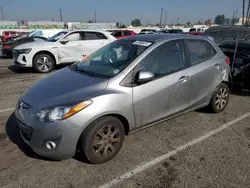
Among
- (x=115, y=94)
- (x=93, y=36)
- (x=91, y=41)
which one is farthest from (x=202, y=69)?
(x=93, y=36)

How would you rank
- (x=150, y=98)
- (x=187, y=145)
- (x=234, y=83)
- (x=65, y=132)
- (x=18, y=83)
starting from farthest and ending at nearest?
(x=18, y=83) → (x=234, y=83) → (x=187, y=145) → (x=150, y=98) → (x=65, y=132)

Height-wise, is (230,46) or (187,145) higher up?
(230,46)

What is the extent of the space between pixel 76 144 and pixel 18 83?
17.1ft

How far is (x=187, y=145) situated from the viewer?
343 centimetres

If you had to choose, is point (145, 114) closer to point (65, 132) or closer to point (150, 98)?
point (150, 98)

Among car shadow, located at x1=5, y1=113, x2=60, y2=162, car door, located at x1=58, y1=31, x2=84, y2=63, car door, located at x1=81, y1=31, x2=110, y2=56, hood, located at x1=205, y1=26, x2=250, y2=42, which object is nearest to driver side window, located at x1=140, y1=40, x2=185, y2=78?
car shadow, located at x1=5, y1=113, x2=60, y2=162

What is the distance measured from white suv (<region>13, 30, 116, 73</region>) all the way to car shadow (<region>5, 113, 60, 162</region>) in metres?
4.58

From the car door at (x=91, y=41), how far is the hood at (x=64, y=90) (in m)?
6.31

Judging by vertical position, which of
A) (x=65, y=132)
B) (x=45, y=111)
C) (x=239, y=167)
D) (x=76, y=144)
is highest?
(x=45, y=111)

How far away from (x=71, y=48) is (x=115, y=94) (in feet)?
22.4

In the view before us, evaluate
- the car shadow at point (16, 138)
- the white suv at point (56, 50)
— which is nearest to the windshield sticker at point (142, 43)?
the car shadow at point (16, 138)

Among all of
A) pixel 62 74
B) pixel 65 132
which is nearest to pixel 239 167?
pixel 65 132

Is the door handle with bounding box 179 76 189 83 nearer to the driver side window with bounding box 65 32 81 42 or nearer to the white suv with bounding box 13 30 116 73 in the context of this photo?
the white suv with bounding box 13 30 116 73

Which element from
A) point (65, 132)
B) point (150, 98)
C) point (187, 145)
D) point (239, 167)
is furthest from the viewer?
point (187, 145)
